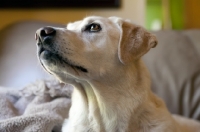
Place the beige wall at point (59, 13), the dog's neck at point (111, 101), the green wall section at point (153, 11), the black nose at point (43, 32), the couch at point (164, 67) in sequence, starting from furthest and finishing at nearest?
1. the green wall section at point (153, 11)
2. the beige wall at point (59, 13)
3. the couch at point (164, 67)
4. the dog's neck at point (111, 101)
5. the black nose at point (43, 32)

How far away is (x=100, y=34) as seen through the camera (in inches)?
44.0

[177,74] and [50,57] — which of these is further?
[177,74]

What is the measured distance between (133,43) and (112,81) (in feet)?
0.49

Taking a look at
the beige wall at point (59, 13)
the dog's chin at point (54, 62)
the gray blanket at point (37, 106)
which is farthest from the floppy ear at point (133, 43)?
the beige wall at point (59, 13)

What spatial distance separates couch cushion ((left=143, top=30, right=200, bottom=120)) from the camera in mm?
1640

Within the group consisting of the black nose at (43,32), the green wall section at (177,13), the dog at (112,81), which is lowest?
the green wall section at (177,13)

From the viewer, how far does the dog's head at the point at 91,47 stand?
1.01 m

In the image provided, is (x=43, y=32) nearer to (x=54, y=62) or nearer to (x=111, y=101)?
(x=54, y=62)

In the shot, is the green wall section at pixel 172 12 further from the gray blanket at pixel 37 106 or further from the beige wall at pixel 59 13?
the gray blanket at pixel 37 106

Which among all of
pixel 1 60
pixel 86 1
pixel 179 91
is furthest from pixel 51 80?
pixel 86 1

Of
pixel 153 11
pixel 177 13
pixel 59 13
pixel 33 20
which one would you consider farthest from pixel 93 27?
pixel 177 13

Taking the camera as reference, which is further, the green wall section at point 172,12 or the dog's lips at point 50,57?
the green wall section at point 172,12

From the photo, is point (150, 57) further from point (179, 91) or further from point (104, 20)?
point (104, 20)

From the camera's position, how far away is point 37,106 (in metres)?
1.30
